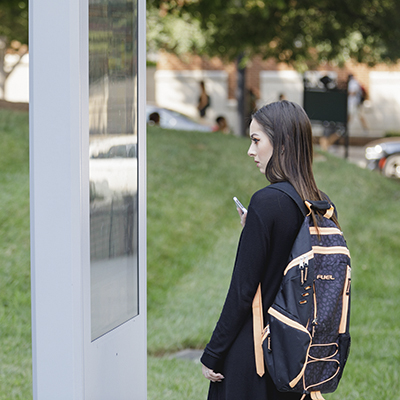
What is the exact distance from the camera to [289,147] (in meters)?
2.13

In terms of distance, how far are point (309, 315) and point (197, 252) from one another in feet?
17.6

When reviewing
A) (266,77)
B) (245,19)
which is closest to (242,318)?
(245,19)

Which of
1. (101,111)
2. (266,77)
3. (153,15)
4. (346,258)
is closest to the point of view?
(346,258)

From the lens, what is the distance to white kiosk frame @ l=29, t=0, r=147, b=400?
6.74 ft

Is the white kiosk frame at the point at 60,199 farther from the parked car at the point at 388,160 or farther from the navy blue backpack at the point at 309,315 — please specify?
the parked car at the point at 388,160

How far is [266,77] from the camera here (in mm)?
28875

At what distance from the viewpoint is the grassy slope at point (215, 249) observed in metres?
4.80

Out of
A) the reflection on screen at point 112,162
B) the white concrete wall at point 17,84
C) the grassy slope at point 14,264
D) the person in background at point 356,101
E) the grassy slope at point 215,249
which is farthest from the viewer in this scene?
the white concrete wall at point 17,84

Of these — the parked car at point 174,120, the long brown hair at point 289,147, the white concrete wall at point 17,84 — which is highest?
the white concrete wall at point 17,84

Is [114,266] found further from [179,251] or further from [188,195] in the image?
[188,195]

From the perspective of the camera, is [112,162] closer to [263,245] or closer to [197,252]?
[263,245]

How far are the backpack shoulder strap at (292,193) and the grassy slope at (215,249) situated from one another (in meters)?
2.50

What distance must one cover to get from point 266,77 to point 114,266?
27.3 m

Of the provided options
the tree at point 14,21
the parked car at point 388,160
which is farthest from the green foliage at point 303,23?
the parked car at point 388,160
